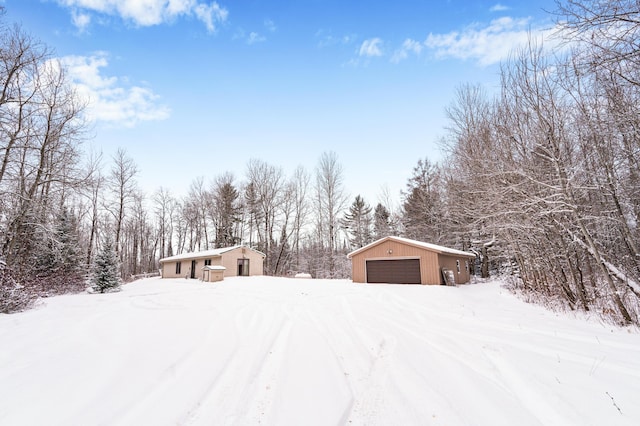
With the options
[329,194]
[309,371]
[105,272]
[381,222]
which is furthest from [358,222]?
[309,371]

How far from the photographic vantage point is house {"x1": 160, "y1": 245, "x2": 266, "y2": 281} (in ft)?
66.5

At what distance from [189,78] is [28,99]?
5.28 m

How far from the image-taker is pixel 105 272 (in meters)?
13.1

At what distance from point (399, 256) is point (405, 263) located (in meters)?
0.47

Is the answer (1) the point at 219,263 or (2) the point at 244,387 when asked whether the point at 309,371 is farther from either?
(1) the point at 219,263

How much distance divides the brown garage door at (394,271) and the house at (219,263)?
10.0 meters

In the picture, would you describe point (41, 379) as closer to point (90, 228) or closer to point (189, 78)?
point (189, 78)

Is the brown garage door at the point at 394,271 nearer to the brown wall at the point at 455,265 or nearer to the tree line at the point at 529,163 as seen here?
the brown wall at the point at 455,265

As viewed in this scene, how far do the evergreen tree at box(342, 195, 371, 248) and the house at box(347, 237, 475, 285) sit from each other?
11675 millimetres

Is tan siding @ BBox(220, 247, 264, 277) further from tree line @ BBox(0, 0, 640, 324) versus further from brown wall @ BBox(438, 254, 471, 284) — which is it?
brown wall @ BBox(438, 254, 471, 284)

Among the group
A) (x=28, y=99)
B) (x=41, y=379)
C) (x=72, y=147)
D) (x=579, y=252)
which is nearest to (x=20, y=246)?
(x=72, y=147)

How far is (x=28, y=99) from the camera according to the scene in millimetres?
8734

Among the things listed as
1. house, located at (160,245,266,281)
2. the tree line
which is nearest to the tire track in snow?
the tree line

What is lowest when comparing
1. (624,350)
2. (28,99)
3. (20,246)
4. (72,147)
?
(624,350)
